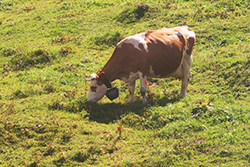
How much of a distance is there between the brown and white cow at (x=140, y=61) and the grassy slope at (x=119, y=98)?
0.74m

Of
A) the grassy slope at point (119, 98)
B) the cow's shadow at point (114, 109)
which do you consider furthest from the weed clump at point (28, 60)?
the cow's shadow at point (114, 109)

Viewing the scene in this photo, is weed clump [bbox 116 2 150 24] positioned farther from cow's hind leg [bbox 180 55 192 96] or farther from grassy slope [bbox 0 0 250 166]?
cow's hind leg [bbox 180 55 192 96]

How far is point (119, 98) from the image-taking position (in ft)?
47.9

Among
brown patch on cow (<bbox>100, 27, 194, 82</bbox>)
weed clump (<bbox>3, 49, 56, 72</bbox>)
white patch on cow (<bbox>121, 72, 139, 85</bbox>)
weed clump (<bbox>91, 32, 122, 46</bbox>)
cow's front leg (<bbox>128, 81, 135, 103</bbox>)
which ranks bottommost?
weed clump (<bbox>3, 49, 56, 72</bbox>)

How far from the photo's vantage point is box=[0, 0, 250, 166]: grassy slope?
10680 millimetres

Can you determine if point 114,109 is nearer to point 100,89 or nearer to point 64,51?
point 100,89

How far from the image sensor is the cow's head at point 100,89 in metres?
13.6

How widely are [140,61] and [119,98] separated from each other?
2012 millimetres

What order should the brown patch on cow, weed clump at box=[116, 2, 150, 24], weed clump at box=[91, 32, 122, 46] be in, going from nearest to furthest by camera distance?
the brown patch on cow < weed clump at box=[91, 32, 122, 46] < weed clump at box=[116, 2, 150, 24]

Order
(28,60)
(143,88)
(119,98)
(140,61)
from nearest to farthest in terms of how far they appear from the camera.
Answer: (140,61)
(143,88)
(119,98)
(28,60)

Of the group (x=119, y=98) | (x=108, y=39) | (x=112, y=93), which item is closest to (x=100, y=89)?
(x=112, y=93)

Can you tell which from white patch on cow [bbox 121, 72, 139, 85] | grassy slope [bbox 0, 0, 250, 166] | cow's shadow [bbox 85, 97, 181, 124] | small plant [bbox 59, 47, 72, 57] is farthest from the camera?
small plant [bbox 59, 47, 72, 57]

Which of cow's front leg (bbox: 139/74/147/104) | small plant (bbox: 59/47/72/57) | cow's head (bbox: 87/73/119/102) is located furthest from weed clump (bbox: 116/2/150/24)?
cow's front leg (bbox: 139/74/147/104)

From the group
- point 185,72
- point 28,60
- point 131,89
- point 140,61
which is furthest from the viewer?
point 28,60
